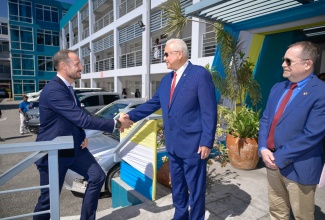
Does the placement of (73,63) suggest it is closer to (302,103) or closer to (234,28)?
(302,103)

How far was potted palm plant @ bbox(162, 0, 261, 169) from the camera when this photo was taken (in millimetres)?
4062

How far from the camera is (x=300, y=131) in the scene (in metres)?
1.73

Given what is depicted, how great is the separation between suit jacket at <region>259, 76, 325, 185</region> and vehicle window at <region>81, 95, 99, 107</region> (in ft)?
27.4

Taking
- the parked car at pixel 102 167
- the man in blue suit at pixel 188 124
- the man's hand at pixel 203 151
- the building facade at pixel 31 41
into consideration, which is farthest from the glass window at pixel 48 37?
the man's hand at pixel 203 151

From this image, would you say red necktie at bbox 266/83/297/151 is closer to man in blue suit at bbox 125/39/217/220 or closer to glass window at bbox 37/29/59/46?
man in blue suit at bbox 125/39/217/220

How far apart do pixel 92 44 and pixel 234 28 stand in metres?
19.7

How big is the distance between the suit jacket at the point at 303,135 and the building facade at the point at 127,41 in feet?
21.0

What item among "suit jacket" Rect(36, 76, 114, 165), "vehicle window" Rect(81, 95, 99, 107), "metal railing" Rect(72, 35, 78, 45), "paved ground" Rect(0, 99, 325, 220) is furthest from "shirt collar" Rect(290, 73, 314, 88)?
"metal railing" Rect(72, 35, 78, 45)

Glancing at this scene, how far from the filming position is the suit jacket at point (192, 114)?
2070mm

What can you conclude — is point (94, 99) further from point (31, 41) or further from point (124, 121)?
point (31, 41)

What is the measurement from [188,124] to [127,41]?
610 inches

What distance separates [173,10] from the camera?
463 centimetres

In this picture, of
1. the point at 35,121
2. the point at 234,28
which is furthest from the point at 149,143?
the point at 35,121

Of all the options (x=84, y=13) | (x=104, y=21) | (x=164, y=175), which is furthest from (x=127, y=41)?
(x=164, y=175)
